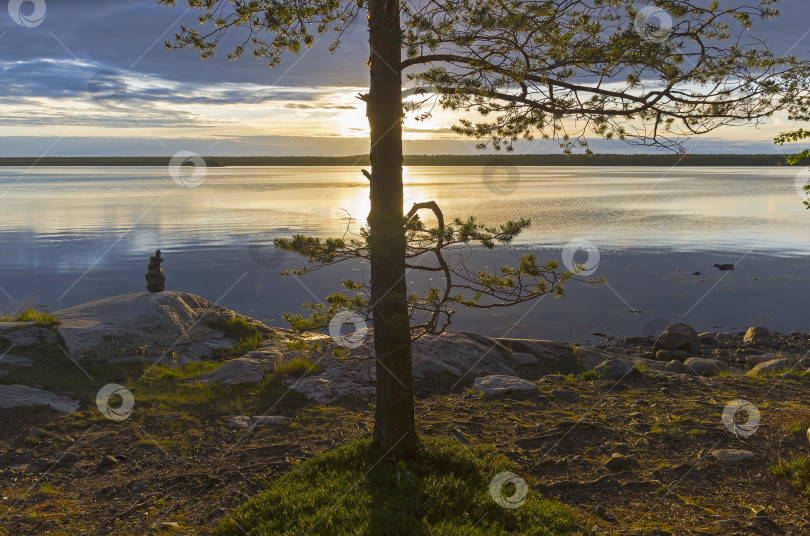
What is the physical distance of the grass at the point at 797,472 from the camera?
650cm

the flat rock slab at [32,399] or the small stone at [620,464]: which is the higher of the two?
the flat rock slab at [32,399]

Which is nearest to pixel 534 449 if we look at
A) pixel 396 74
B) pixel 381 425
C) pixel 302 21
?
pixel 381 425

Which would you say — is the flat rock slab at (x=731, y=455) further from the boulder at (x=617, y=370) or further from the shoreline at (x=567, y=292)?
the shoreline at (x=567, y=292)

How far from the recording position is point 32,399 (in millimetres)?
9039

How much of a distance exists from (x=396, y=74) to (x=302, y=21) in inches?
63.0

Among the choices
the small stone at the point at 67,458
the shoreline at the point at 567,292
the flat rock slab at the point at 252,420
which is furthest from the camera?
the shoreline at the point at 567,292

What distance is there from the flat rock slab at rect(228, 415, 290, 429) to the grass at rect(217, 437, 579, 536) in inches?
74.5

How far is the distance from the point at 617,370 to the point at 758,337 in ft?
24.2

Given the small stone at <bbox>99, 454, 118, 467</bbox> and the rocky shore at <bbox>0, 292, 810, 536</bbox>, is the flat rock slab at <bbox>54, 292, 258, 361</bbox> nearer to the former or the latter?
the rocky shore at <bbox>0, 292, 810, 536</bbox>

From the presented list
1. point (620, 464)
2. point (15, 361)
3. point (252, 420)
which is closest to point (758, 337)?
point (620, 464)

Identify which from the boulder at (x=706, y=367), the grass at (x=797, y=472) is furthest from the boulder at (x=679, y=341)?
the grass at (x=797, y=472)

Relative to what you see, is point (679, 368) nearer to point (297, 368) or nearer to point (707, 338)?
point (707, 338)

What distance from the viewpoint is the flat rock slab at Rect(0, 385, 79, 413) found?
8836mm

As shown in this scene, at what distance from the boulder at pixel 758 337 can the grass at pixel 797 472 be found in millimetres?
10149
